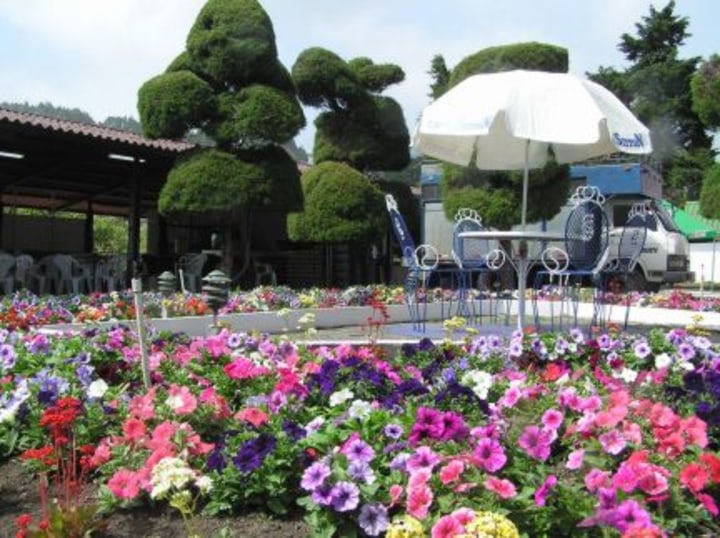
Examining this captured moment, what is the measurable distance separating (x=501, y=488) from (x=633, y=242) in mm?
5913

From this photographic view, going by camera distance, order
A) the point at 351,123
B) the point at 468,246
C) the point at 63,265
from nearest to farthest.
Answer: the point at 468,246, the point at 63,265, the point at 351,123

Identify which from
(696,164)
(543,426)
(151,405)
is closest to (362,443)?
(543,426)

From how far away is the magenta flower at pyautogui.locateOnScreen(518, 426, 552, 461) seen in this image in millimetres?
2369

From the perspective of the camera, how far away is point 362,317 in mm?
9797

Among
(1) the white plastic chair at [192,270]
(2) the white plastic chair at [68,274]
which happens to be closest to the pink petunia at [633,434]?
(1) the white plastic chair at [192,270]

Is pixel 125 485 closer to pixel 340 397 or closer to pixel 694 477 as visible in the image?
pixel 340 397

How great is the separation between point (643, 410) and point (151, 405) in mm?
1673

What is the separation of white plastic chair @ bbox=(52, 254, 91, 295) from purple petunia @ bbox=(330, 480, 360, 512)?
11771mm

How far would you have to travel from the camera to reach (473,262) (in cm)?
773

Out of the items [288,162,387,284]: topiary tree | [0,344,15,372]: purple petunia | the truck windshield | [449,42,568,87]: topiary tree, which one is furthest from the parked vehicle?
[0,344,15,372]: purple petunia

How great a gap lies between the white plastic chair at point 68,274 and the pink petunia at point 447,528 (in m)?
12.1

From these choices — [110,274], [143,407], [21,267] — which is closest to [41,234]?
[110,274]

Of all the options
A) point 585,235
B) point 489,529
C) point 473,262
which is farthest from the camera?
point 473,262

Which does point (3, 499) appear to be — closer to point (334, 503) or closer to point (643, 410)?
point (334, 503)
